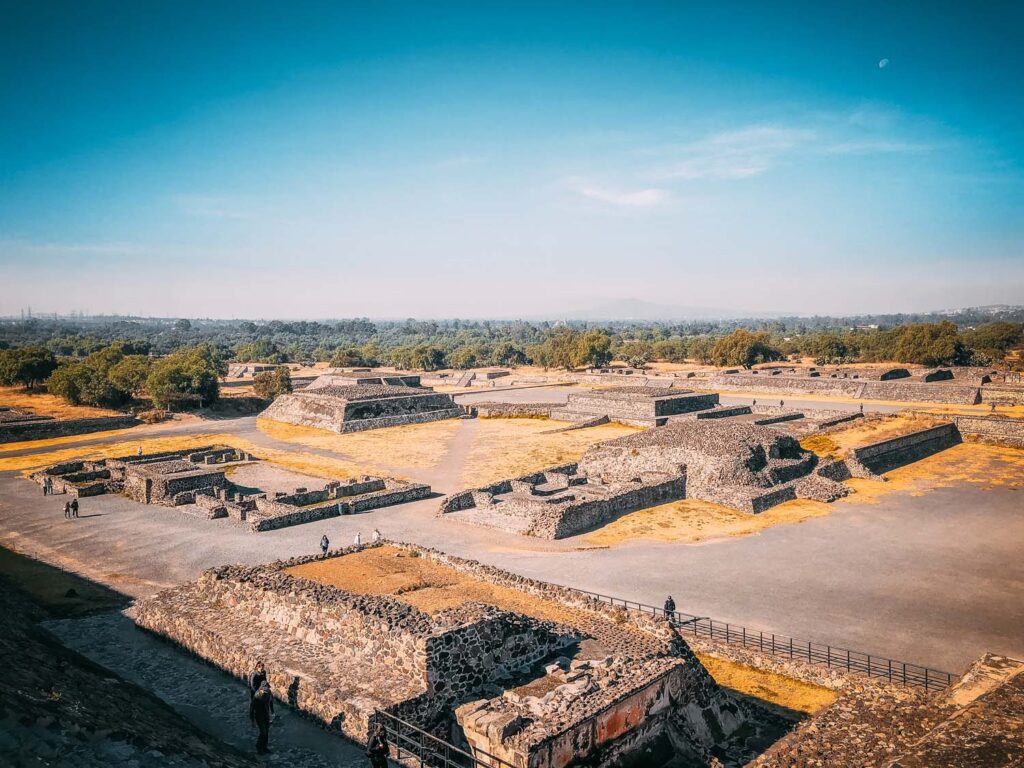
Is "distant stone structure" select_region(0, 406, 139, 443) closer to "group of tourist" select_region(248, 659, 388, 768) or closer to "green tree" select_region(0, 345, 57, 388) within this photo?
"green tree" select_region(0, 345, 57, 388)

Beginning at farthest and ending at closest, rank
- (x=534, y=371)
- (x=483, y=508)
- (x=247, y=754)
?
1. (x=534, y=371)
2. (x=483, y=508)
3. (x=247, y=754)

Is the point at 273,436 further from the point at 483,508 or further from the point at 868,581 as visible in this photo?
the point at 868,581

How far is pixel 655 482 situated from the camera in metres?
26.2

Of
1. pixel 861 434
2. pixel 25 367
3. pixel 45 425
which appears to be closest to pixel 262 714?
pixel 861 434

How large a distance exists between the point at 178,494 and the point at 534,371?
61933 mm

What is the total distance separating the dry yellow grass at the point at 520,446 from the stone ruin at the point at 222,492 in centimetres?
455

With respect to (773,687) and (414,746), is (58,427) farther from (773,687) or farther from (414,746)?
(773,687)

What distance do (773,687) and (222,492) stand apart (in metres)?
21.5

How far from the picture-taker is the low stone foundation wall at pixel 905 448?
101 feet

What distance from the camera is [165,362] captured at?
5488 centimetres

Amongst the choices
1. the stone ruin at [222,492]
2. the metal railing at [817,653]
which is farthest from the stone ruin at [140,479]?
the metal railing at [817,653]

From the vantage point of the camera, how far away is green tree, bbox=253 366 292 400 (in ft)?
186

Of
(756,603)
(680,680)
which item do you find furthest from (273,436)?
(680,680)

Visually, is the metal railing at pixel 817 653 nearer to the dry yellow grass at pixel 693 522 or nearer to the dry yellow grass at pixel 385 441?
the dry yellow grass at pixel 693 522
